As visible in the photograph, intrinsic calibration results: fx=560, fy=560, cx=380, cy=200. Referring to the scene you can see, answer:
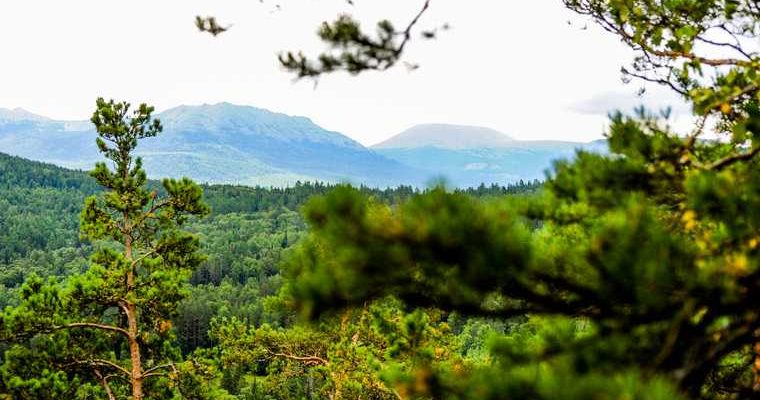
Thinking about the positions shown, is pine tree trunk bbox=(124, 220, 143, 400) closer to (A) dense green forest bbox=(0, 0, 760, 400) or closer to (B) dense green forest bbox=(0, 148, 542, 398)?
(A) dense green forest bbox=(0, 0, 760, 400)

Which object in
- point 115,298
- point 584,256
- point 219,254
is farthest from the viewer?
point 219,254

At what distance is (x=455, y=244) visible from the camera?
7.42 ft

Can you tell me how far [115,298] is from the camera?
41.1ft

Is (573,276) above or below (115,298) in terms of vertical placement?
above

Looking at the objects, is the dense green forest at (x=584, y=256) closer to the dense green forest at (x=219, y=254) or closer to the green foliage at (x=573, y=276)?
the green foliage at (x=573, y=276)

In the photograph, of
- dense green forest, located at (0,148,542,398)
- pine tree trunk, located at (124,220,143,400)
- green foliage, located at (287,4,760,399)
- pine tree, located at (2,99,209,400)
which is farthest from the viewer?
dense green forest, located at (0,148,542,398)

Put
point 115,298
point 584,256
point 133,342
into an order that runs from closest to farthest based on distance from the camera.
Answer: point 584,256
point 115,298
point 133,342

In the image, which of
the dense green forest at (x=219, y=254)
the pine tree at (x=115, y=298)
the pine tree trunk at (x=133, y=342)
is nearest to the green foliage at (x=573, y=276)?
the pine tree at (x=115, y=298)

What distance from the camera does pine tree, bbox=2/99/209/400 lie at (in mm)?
11398

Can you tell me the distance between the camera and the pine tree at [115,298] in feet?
37.4

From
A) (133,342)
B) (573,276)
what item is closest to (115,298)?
(133,342)

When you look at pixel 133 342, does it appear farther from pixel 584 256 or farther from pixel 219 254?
pixel 219 254

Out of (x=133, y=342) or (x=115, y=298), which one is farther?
(x=133, y=342)

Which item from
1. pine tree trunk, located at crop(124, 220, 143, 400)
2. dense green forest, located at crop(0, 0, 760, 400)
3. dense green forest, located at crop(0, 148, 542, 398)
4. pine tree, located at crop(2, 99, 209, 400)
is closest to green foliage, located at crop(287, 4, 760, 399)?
dense green forest, located at crop(0, 0, 760, 400)
